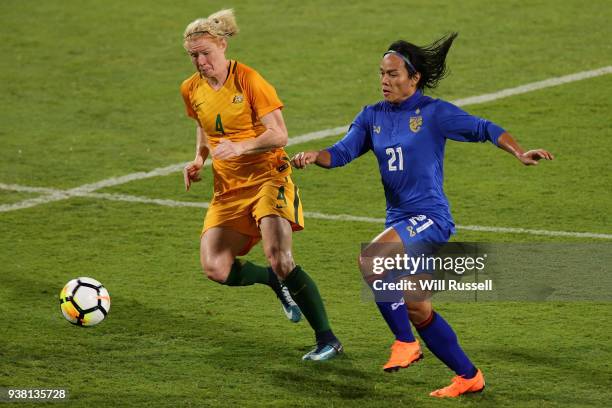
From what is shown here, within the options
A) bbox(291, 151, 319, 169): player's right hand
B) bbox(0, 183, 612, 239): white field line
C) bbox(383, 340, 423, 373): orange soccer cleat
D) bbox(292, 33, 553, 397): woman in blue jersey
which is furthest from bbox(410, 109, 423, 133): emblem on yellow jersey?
bbox(0, 183, 612, 239): white field line

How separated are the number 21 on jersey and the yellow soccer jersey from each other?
3.10ft

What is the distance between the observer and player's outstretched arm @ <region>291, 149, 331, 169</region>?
6922 mm

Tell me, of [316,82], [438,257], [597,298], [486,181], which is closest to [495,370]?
[438,257]

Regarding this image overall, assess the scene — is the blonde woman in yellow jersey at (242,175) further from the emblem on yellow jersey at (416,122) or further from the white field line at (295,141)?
the white field line at (295,141)

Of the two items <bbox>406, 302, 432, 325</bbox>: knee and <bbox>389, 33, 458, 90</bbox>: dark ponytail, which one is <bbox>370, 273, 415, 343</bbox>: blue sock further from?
<bbox>389, 33, 458, 90</bbox>: dark ponytail

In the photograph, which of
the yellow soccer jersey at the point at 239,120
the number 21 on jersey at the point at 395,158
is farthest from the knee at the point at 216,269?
the number 21 on jersey at the point at 395,158

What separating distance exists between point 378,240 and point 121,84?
7698 millimetres

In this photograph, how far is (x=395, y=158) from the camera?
7160mm

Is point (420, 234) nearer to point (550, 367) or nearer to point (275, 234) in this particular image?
point (275, 234)

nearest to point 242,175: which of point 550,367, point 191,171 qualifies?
point 191,171

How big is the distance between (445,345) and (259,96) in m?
1.97

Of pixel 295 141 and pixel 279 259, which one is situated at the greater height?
pixel 295 141

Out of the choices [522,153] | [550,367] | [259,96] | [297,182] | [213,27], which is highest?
[213,27]

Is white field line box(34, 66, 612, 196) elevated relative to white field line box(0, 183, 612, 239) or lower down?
elevated
